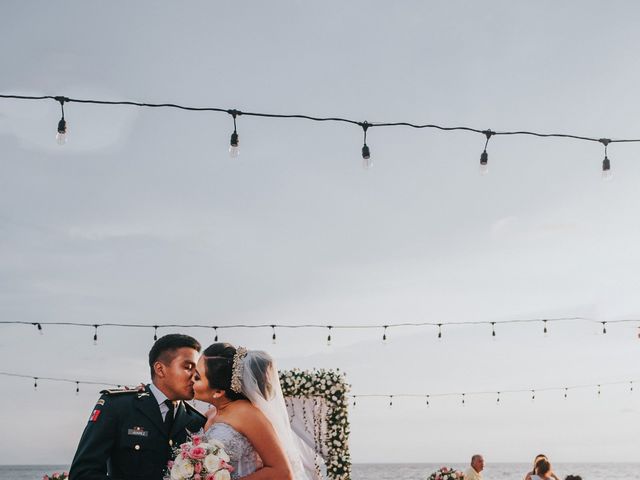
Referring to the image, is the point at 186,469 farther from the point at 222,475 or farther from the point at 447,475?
the point at 447,475

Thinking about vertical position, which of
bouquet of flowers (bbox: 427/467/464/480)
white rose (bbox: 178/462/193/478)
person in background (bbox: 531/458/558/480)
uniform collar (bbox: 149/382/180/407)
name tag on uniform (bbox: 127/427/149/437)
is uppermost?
uniform collar (bbox: 149/382/180/407)

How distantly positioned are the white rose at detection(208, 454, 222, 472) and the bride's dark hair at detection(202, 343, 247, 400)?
0.50m

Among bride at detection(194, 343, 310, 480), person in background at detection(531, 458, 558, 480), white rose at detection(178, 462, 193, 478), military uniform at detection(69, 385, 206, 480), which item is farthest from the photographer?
person in background at detection(531, 458, 558, 480)

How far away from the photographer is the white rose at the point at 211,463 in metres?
3.68

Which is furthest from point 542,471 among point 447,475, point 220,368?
point 220,368

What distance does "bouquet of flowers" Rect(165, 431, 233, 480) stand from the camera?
3654mm

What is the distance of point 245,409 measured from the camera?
412 centimetres

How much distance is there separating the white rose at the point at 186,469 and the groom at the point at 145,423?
1.10ft

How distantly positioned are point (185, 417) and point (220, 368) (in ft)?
1.12

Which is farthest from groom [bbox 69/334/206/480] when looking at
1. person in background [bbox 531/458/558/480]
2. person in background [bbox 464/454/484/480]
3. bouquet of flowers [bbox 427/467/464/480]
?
person in background [bbox 464/454/484/480]

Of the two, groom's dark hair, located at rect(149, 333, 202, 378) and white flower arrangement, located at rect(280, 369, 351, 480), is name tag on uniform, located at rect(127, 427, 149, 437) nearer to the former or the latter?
groom's dark hair, located at rect(149, 333, 202, 378)

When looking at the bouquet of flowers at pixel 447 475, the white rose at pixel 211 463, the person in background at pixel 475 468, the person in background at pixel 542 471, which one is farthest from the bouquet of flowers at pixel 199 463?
the person in background at pixel 475 468

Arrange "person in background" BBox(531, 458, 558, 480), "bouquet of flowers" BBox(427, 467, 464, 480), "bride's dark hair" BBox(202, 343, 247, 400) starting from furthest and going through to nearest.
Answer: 1. "bouquet of flowers" BBox(427, 467, 464, 480)
2. "person in background" BBox(531, 458, 558, 480)
3. "bride's dark hair" BBox(202, 343, 247, 400)

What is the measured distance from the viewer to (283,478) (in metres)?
3.92
